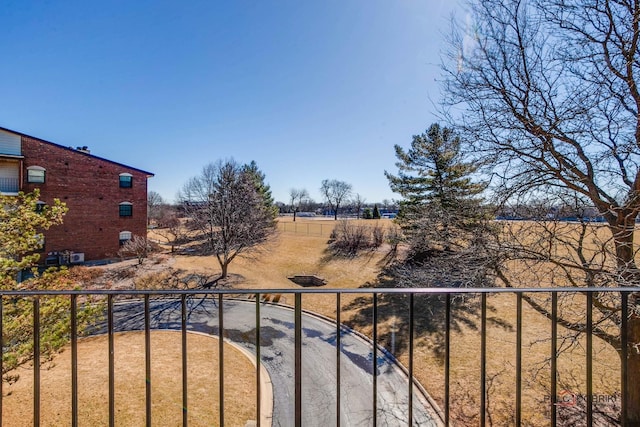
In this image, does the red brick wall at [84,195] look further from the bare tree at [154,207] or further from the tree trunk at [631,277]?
the tree trunk at [631,277]

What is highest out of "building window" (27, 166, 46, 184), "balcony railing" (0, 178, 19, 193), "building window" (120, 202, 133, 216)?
"building window" (27, 166, 46, 184)

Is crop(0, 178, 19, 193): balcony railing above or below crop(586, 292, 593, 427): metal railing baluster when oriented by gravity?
above

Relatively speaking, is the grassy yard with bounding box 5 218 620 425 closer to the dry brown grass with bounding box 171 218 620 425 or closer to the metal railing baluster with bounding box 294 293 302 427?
the dry brown grass with bounding box 171 218 620 425

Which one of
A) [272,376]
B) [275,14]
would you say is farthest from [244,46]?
[272,376]

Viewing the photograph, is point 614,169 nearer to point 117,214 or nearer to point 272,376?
point 272,376

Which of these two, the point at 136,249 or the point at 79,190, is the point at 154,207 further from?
the point at 136,249

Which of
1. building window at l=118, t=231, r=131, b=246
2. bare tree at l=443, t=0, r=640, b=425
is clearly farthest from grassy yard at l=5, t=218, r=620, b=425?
building window at l=118, t=231, r=131, b=246

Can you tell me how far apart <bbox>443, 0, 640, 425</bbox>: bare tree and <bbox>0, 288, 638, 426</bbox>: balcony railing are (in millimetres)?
775

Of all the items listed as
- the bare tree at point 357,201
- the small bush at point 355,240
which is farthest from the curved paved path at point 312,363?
the bare tree at point 357,201

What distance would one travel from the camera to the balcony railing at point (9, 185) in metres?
14.4

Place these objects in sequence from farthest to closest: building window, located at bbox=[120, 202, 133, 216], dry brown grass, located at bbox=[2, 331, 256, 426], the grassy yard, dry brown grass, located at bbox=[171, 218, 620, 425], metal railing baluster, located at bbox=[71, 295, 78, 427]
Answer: building window, located at bbox=[120, 202, 133, 216], dry brown grass, located at bbox=[171, 218, 620, 425], the grassy yard, dry brown grass, located at bbox=[2, 331, 256, 426], metal railing baluster, located at bbox=[71, 295, 78, 427]

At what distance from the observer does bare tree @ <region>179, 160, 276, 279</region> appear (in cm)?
1316

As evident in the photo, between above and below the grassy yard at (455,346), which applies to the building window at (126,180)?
above

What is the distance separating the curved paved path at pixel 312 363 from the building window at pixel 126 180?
10423 mm
